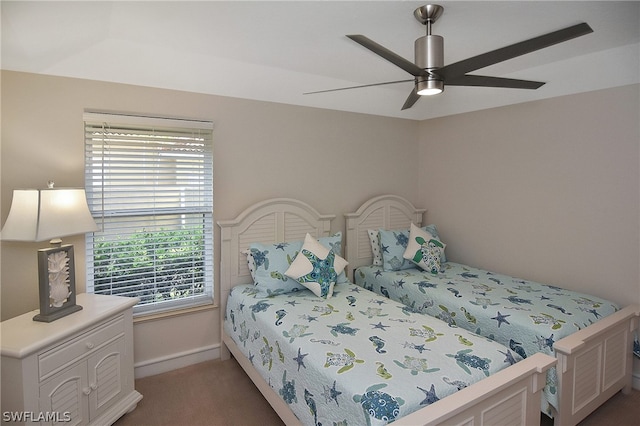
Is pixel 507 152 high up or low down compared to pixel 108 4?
down

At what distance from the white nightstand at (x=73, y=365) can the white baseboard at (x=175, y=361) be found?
369mm

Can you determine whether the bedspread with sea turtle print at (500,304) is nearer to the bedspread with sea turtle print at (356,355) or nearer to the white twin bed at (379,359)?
the white twin bed at (379,359)

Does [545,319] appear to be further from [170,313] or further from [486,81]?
[170,313]

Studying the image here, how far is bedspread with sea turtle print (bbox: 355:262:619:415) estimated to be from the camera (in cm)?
213

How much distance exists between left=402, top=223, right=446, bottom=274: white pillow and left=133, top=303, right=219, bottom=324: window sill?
185cm

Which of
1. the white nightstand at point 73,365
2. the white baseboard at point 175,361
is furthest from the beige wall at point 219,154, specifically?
the white nightstand at point 73,365

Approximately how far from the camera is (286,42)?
241 cm

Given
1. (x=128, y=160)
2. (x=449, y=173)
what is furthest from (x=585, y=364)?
(x=128, y=160)

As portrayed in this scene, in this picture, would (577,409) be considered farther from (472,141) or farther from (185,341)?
(185,341)

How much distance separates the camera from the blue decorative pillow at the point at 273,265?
2.70m

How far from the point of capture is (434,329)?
82.2 inches

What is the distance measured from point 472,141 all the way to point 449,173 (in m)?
0.41

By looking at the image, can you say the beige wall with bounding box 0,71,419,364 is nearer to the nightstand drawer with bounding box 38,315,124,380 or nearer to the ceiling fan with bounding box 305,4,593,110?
the nightstand drawer with bounding box 38,315,124,380

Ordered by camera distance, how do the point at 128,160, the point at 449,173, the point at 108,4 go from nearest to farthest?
1. the point at 108,4
2. the point at 128,160
3. the point at 449,173
